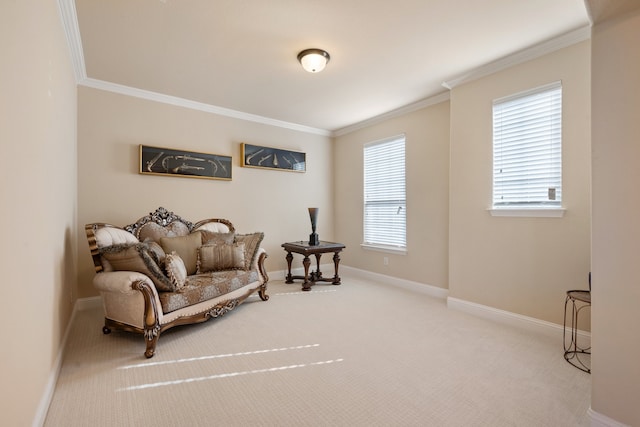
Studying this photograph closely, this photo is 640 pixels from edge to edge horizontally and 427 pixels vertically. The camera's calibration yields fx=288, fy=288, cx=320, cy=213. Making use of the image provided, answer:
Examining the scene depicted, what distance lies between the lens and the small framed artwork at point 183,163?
3846mm

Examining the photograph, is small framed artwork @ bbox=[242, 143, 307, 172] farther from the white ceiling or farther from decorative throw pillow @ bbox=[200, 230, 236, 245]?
decorative throw pillow @ bbox=[200, 230, 236, 245]

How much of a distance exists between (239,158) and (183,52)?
6.31 ft

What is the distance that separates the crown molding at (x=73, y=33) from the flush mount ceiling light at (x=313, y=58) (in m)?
1.84

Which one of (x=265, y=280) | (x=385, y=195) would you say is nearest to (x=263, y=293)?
(x=265, y=280)

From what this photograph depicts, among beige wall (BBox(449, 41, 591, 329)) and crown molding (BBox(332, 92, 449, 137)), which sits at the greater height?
crown molding (BBox(332, 92, 449, 137))

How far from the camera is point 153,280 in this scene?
259 cm

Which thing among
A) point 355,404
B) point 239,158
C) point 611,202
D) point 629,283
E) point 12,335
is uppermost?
point 239,158

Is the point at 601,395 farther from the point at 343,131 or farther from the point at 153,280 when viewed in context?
the point at 343,131

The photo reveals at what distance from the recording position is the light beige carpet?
66.5 inches

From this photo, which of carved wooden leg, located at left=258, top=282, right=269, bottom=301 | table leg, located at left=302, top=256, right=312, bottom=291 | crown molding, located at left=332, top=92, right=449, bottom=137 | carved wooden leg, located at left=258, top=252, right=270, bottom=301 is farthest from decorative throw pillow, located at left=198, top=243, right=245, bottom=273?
crown molding, located at left=332, top=92, right=449, bottom=137

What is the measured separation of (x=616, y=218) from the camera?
1.55 meters

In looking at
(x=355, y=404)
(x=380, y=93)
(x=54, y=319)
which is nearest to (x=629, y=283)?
(x=355, y=404)

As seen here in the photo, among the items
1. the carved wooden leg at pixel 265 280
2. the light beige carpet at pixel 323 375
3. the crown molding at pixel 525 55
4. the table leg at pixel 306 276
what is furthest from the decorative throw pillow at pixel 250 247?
the crown molding at pixel 525 55

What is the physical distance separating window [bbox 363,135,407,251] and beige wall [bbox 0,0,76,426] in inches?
160
